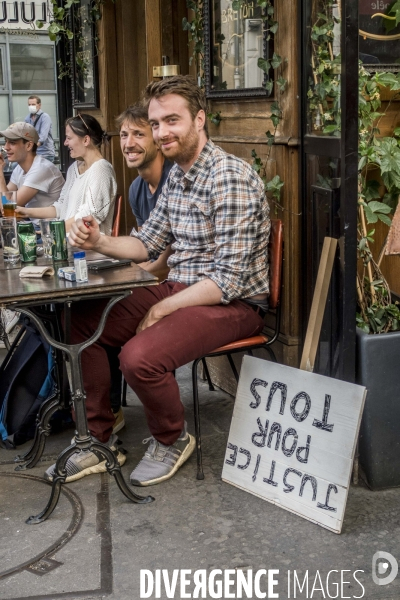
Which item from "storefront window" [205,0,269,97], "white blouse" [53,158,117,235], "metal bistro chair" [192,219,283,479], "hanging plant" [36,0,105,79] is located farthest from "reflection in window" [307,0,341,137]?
"hanging plant" [36,0,105,79]

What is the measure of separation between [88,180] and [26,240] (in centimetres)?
138

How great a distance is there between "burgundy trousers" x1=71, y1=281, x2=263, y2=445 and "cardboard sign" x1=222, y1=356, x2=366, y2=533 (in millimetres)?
206

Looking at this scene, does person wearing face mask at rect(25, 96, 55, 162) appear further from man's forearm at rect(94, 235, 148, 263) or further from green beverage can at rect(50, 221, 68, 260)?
green beverage can at rect(50, 221, 68, 260)

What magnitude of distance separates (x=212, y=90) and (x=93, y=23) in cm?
242

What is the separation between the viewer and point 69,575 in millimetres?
2730

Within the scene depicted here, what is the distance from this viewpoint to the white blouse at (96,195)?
15.3 feet

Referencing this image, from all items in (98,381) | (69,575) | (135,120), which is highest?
(135,120)

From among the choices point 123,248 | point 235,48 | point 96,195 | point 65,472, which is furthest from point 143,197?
point 65,472

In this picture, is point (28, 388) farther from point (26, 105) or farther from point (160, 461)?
point (26, 105)

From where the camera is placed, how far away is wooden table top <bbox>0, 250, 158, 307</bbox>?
114 inches

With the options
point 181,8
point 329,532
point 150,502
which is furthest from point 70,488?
point 181,8

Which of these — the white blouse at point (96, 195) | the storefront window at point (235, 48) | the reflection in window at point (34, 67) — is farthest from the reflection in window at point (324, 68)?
the reflection in window at point (34, 67)

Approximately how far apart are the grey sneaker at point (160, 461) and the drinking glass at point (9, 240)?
973 millimetres

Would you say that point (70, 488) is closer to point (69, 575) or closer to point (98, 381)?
point (98, 381)
